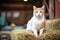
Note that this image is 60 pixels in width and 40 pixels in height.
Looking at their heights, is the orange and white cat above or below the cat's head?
below

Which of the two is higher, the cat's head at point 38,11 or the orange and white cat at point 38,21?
the cat's head at point 38,11

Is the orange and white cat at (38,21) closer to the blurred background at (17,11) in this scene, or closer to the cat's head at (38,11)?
the cat's head at (38,11)

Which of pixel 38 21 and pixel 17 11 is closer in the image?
pixel 38 21

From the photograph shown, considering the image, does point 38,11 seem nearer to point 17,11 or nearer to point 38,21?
point 38,21

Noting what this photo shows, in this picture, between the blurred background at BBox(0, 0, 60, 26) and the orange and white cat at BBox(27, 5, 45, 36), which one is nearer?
the orange and white cat at BBox(27, 5, 45, 36)

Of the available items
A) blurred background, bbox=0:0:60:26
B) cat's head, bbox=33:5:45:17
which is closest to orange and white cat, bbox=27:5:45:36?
cat's head, bbox=33:5:45:17

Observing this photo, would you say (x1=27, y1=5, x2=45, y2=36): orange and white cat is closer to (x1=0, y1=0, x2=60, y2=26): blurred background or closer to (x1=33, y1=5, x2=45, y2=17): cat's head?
(x1=33, y1=5, x2=45, y2=17): cat's head

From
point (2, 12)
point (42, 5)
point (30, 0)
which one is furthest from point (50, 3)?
point (2, 12)

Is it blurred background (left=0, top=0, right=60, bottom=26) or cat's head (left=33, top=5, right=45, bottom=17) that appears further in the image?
blurred background (left=0, top=0, right=60, bottom=26)

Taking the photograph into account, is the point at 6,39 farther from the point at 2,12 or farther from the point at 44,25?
the point at 44,25

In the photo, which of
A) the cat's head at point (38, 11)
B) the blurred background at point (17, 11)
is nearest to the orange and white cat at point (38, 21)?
the cat's head at point (38, 11)

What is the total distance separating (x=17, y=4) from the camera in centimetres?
191

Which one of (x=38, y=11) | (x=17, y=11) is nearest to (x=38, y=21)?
(x=38, y=11)

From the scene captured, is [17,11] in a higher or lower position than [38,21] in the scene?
higher
